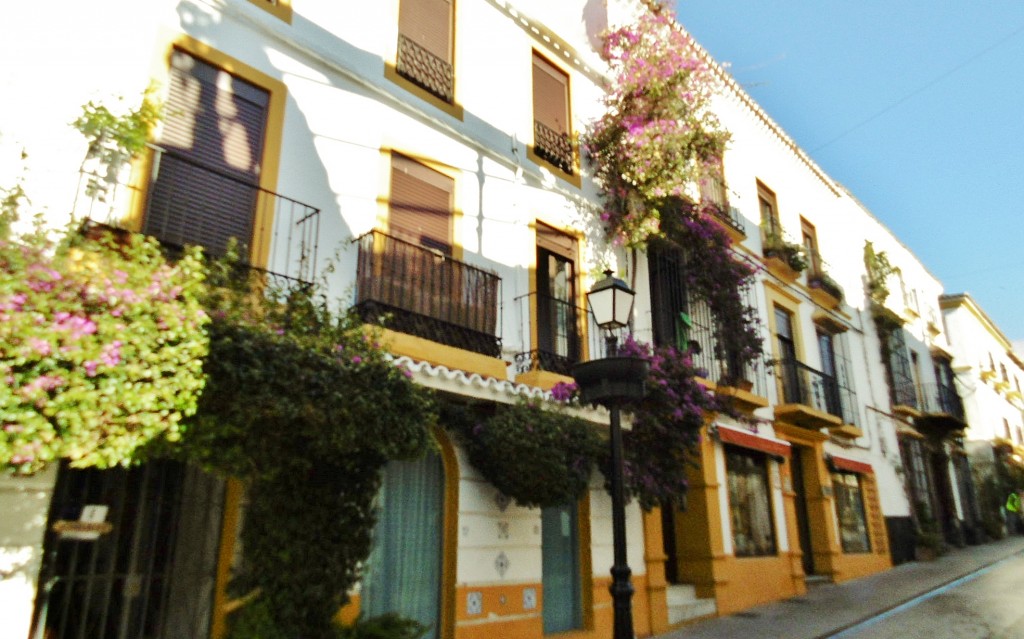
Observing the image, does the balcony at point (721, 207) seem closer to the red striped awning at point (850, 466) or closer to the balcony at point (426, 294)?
the red striped awning at point (850, 466)

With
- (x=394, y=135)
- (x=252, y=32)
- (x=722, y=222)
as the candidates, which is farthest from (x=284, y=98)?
(x=722, y=222)

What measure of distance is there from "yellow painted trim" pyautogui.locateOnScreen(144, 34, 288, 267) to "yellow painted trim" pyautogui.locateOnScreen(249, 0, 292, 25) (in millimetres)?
783

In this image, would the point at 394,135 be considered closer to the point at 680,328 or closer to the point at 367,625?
the point at 367,625

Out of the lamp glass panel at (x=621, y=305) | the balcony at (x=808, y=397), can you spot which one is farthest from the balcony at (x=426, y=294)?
the balcony at (x=808, y=397)

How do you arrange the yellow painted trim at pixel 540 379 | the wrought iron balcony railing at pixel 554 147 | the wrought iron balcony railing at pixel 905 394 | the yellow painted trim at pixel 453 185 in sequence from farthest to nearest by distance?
the wrought iron balcony railing at pixel 905 394 < the wrought iron balcony railing at pixel 554 147 < the yellow painted trim at pixel 540 379 < the yellow painted trim at pixel 453 185

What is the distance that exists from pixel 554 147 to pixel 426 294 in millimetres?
3978

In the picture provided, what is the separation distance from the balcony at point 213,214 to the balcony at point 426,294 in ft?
1.97

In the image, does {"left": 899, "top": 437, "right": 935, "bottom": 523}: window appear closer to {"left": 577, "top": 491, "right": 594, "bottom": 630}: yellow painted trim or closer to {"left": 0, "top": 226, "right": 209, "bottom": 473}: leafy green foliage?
{"left": 577, "top": 491, "right": 594, "bottom": 630}: yellow painted trim

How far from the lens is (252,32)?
7246 millimetres

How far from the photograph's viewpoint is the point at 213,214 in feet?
21.2

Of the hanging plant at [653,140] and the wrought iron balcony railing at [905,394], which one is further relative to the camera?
the wrought iron balcony railing at [905,394]

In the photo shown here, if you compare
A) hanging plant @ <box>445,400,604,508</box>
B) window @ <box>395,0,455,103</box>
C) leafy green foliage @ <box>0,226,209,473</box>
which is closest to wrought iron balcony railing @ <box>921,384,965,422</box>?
hanging plant @ <box>445,400,604,508</box>

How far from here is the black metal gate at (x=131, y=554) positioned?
512 cm

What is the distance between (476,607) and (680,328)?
6221mm
